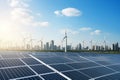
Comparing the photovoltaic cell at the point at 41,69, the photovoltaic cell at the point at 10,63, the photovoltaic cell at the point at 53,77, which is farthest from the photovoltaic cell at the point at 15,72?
the photovoltaic cell at the point at 53,77

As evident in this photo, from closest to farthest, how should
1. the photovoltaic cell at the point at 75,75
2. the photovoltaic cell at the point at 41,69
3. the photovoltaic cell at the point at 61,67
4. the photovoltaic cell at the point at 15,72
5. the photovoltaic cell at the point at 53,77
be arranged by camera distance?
1. the photovoltaic cell at the point at 15,72
2. the photovoltaic cell at the point at 53,77
3. the photovoltaic cell at the point at 41,69
4. the photovoltaic cell at the point at 75,75
5. the photovoltaic cell at the point at 61,67

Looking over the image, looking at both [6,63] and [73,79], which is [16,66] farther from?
[73,79]

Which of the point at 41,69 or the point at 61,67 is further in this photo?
the point at 61,67

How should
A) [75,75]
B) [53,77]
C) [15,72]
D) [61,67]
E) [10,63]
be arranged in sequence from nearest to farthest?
[15,72], [53,77], [10,63], [75,75], [61,67]

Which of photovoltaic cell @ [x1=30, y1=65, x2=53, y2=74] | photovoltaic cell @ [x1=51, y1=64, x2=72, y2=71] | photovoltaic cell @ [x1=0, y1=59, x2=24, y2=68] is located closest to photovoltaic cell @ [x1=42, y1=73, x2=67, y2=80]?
photovoltaic cell @ [x1=30, y1=65, x2=53, y2=74]

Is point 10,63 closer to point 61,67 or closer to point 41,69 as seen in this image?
point 41,69

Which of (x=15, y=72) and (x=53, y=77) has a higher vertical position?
(x=15, y=72)

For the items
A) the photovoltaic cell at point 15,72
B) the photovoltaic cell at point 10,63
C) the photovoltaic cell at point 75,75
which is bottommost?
the photovoltaic cell at point 75,75

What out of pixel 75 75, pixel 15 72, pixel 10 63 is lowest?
pixel 75 75

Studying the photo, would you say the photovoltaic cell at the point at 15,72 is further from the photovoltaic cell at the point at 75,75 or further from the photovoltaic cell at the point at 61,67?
the photovoltaic cell at the point at 75,75

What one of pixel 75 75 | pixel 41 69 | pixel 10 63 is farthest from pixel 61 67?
pixel 10 63

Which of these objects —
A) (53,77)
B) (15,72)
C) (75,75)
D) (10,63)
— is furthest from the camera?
(75,75)

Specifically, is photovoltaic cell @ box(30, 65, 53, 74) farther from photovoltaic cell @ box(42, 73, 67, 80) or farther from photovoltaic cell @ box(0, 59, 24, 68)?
photovoltaic cell @ box(0, 59, 24, 68)
